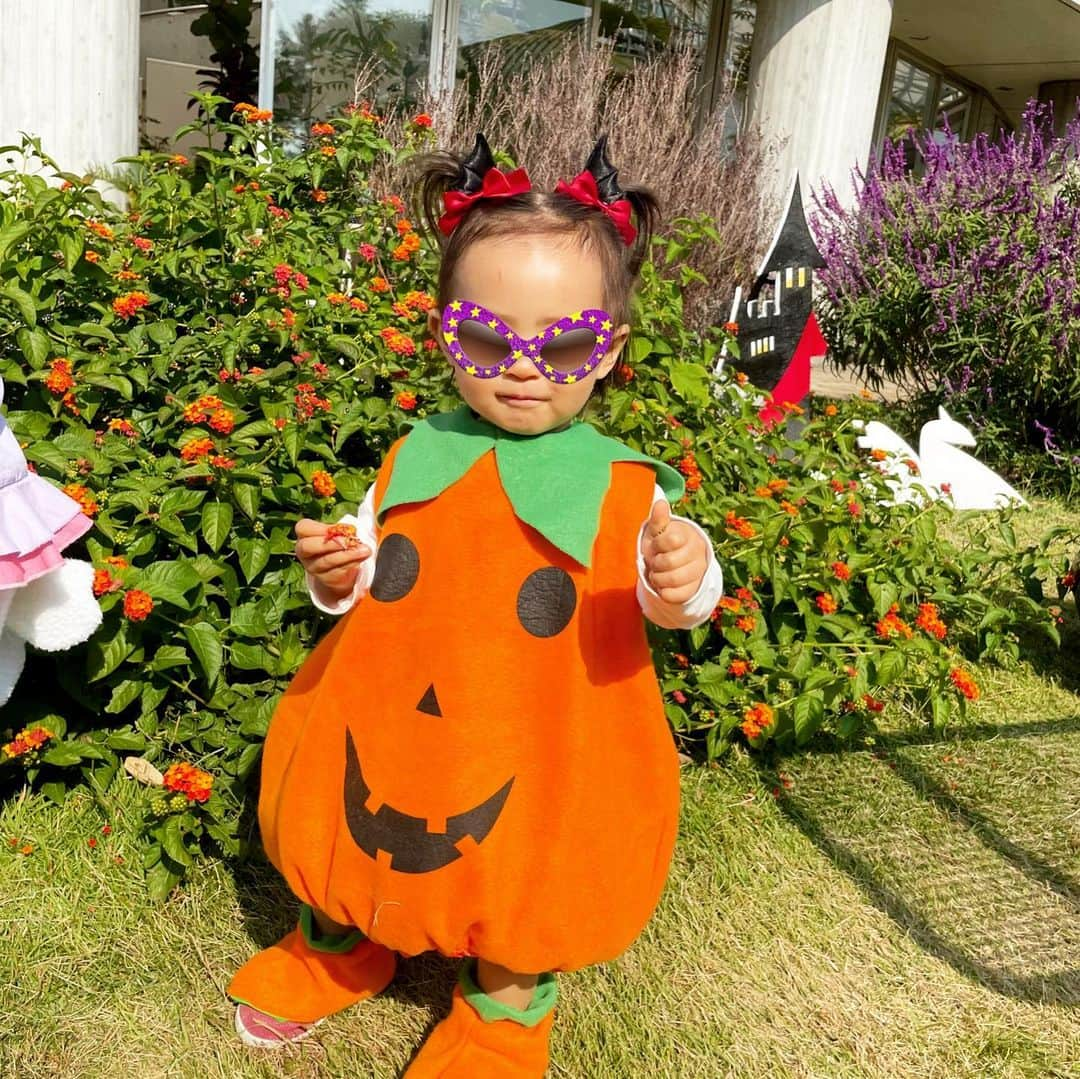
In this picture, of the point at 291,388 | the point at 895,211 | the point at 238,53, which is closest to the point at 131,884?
the point at 291,388

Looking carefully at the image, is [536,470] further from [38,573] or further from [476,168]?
[38,573]

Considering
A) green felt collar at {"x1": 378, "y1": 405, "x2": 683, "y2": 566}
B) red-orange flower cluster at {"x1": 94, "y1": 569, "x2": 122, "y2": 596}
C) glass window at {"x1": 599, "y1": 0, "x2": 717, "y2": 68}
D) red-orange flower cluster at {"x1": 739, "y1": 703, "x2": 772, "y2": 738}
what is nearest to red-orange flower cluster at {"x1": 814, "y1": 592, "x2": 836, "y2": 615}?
red-orange flower cluster at {"x1": 739, "y1": 703, "x2": 772, "y2": 738}

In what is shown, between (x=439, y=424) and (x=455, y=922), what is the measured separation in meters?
0.67

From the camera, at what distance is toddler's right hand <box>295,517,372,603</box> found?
55.1 inches

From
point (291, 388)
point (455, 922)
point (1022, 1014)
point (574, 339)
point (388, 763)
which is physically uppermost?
point (574, 339)

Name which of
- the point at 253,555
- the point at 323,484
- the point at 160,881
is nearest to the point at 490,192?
the point at 323,484

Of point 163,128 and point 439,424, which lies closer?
point 439,424

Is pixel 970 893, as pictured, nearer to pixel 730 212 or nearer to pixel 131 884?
pixel 131 884

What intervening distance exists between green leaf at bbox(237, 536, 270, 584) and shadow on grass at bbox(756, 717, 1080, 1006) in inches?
48.3

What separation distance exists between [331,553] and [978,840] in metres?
1.66

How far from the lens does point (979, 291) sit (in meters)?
5.63

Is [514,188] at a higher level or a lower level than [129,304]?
higher

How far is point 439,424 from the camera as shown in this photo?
152cm

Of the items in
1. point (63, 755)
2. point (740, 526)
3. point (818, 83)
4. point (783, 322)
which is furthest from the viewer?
point (818, 83)
